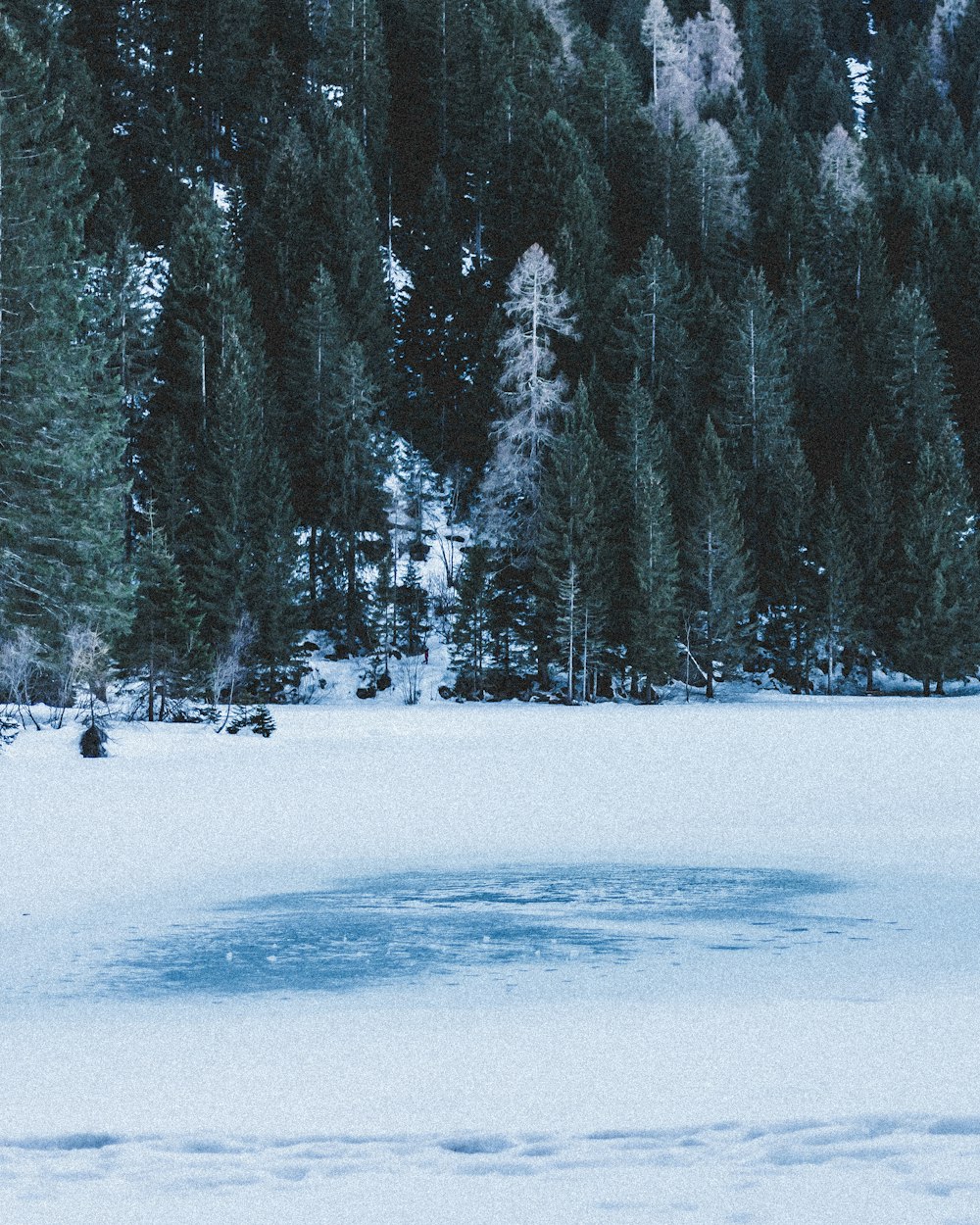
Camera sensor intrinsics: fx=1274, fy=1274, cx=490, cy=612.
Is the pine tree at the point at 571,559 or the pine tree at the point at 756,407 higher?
the pine tree at the point at 756,407

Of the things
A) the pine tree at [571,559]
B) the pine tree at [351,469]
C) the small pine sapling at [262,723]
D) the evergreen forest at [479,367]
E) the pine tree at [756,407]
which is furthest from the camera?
the pine tree at [756,407]

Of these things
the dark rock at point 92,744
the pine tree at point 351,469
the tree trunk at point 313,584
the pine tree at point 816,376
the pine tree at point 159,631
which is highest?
the pine tree at point 816,376

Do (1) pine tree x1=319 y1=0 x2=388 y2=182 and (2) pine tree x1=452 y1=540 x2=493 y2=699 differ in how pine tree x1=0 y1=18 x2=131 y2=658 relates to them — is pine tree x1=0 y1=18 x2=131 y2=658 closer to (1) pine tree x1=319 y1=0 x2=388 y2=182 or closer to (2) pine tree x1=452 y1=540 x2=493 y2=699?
(2) pine tree x1=452 y1=540 x2=493 y2=699

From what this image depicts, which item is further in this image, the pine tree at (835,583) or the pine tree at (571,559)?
the pine tree at (835,583)

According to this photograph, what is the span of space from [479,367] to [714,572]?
1479 cm

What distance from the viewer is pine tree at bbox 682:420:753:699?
5172 cm

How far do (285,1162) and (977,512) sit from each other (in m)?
55.1

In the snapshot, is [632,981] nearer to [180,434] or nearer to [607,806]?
[607,806]

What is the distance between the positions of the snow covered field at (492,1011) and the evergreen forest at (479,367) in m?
16.8

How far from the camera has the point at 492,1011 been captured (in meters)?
8.09

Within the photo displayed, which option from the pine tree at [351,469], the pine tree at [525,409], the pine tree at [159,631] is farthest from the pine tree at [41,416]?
the pine tree at [351,469]

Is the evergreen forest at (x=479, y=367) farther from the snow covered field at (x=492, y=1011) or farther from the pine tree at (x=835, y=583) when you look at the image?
the snow covered field at (x=492, y=1011)

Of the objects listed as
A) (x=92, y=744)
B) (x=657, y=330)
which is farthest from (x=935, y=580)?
(x=92, y=744)

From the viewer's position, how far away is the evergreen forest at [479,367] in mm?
46094
